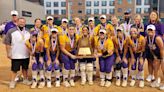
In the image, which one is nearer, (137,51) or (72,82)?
(137,51)

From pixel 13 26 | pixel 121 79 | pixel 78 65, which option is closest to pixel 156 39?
pixel 121 79

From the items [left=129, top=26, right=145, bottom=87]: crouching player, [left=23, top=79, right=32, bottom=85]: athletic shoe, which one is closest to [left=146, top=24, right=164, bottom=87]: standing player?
[left=129, top=26, right=145, bottom=87]: crouching player

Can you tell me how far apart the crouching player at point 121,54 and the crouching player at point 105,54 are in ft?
0.61

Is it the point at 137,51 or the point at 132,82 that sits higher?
the point at 137,51

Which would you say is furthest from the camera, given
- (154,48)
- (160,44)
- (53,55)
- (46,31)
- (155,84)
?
(46,31)

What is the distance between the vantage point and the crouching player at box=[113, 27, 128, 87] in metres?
8.05

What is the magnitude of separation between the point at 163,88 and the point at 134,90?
2.49ft

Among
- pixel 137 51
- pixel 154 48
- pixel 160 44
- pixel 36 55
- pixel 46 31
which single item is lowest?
pixel 36 55

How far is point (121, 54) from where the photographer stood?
8.25 meters

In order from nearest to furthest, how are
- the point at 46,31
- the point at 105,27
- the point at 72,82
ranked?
the point at 72,82
the point at 46,31
the point at 105,27

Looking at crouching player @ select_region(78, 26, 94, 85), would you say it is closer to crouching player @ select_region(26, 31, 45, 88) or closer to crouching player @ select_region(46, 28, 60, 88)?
crouching player @ select_region(46, 28, 60, 88)

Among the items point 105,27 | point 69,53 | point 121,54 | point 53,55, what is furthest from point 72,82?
point 105,27

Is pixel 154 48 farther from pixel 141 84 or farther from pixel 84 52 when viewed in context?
pixel 84 52

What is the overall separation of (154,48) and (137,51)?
50 cm
